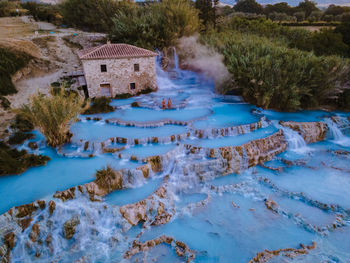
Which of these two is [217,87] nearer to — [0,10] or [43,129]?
[43,129]

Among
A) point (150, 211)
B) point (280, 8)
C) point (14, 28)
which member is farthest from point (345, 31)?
point (14, 28)

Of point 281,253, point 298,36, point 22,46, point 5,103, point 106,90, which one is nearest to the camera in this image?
point 281,253

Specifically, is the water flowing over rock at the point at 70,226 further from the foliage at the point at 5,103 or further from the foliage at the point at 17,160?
the foliage at the point at 5,103

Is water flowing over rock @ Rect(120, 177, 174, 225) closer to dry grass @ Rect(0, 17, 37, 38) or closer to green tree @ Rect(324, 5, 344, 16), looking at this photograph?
dry grass @ Rect(0, 17, 37, 38)

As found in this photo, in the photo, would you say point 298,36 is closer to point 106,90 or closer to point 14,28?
point 106,90

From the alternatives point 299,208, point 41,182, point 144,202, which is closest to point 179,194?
point 144,202

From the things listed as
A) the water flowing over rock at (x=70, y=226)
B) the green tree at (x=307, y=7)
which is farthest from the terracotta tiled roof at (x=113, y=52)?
the green tree at (x=307, y=7)
